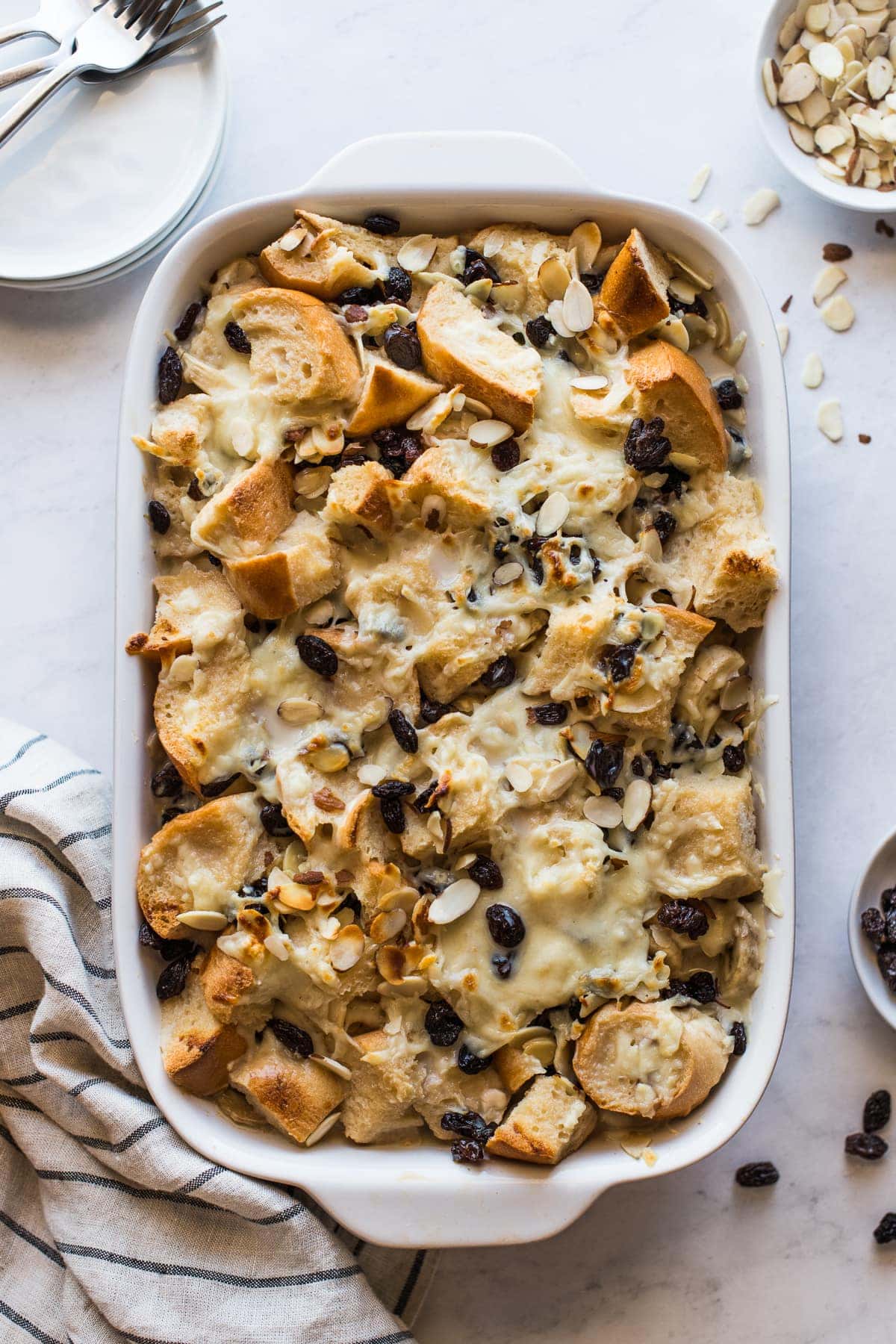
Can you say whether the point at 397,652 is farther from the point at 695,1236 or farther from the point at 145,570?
the point at 695,1236

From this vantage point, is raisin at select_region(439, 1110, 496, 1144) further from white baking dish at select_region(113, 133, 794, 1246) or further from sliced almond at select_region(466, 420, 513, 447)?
sliced almond at select_region(466, 420, 513, 447)

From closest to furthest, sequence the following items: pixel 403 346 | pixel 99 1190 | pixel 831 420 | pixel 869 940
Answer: pixel 403 346 → pixel 99 1190 → pixel 869 940 → pixel 831 420

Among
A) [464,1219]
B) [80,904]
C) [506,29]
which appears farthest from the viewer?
[506,29]

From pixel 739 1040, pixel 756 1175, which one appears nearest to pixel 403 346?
pixel 739 1040

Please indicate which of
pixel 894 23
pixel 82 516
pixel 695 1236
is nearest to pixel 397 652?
pixel 82 516

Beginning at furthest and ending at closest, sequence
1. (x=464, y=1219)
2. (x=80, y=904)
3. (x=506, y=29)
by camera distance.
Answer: (x=506, y=29) → (x=80, y=904) → (x=464, y=1219)

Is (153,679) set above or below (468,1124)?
above

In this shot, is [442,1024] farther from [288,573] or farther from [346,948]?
[288,573]
